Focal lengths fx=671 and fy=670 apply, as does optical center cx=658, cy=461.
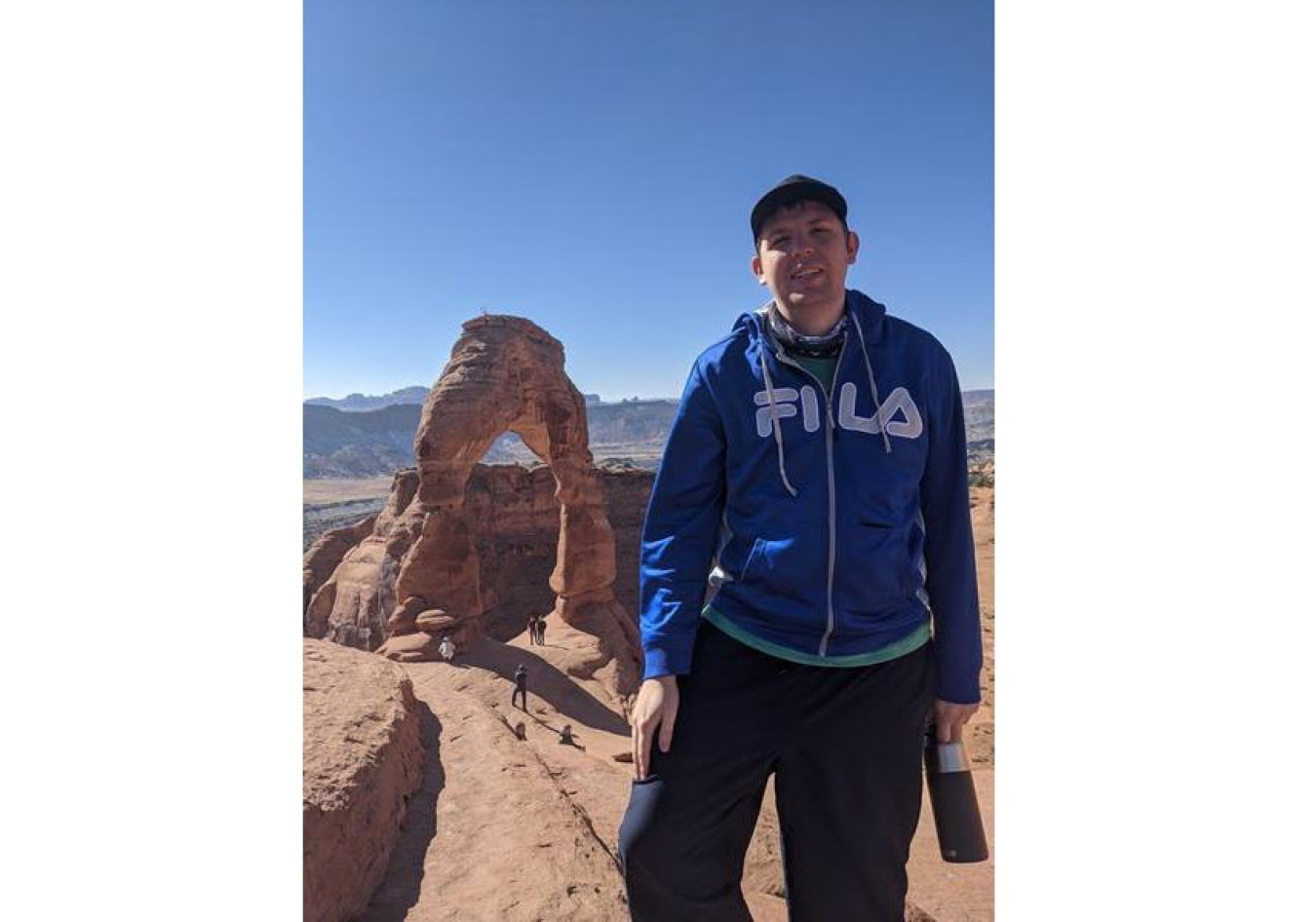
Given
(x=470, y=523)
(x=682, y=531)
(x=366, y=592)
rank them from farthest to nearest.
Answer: (x=366, y=592) → (x=470, y=523) → (x=682, y=531)

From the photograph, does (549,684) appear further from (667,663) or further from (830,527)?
(830,527)

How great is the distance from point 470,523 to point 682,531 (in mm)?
12778

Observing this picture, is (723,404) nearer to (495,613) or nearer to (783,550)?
(783,550)

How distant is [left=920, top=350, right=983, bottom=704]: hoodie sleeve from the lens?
77.7 inches

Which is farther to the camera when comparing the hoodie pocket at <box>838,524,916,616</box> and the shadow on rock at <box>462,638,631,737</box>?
the shadow on rock at <box>462,638,631,737</box>

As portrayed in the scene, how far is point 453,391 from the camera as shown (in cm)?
1266

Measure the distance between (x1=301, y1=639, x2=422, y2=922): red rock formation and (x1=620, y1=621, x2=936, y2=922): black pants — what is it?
223cm

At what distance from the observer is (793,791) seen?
1873 millimetres

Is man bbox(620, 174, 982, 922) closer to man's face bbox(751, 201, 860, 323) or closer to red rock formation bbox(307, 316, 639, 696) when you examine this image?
man's face bbox(751, 201, 860, 323)

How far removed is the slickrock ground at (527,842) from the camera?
367 centimetres

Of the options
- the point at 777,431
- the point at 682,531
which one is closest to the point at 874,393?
the point at 777,431

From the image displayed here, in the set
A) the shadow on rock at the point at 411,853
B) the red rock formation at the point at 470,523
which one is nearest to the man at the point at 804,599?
the shadow on rock at the point at 411,853

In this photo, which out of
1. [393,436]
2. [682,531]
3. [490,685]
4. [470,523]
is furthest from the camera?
[393,436]

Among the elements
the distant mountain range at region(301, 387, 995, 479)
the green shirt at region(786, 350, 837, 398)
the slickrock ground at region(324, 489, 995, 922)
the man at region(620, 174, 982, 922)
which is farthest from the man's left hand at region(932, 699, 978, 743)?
the distant mountain range at region(301, 387, 995, 479)
